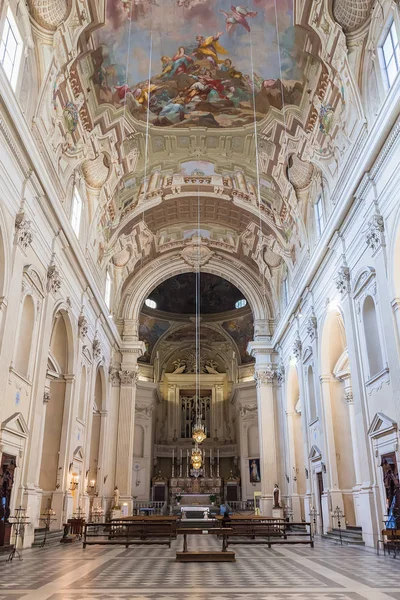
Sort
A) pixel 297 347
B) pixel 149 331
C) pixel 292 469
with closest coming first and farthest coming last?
pixel 297 347 < pixel 292 469 < pixel 149 331

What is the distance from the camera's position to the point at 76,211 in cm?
1698

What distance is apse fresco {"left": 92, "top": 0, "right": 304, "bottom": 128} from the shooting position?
13.6 metres

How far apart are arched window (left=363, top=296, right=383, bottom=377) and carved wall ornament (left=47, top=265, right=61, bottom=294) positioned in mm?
8161

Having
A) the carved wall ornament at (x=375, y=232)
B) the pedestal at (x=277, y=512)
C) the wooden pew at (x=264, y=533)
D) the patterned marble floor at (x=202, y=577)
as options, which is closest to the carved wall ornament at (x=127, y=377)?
the pedestal at (x=277, y=512)

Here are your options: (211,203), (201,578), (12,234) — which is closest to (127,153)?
(211,203)

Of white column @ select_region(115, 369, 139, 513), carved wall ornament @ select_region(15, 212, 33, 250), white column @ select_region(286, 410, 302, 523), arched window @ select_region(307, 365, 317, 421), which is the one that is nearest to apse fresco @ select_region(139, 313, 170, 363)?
white column @ select_region(115, 369, 139, 513)

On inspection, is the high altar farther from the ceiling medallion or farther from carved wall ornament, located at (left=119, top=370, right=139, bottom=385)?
the ceiling medallion

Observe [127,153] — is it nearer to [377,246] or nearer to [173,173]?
[173,173]

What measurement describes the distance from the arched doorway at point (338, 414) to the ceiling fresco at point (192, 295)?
16.8 meters

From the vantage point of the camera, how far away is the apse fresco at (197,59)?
1362 centimetres

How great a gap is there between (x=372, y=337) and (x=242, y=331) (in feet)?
69.2

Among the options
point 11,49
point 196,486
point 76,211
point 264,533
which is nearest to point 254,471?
point 196,486

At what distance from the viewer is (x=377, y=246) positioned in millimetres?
11289

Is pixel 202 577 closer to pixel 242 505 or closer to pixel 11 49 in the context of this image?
pixel 11 49
